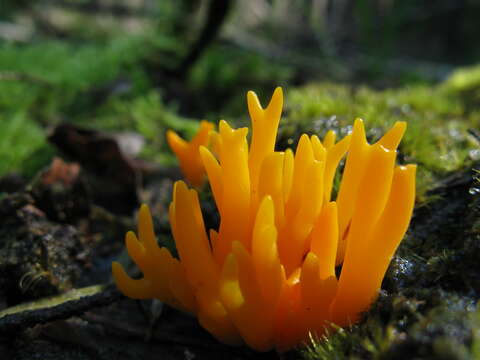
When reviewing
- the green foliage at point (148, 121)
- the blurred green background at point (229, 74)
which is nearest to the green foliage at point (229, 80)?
the blurred green background at point (229, 74)

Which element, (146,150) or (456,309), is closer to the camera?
(456,309)

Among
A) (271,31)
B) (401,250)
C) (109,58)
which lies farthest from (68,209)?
(271,31)

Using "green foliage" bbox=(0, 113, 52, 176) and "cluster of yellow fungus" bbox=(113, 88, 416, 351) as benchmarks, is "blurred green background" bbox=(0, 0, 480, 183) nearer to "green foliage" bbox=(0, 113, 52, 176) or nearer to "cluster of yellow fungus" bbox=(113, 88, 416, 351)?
"green foliage" bbox=(0, 113, 52, 176)

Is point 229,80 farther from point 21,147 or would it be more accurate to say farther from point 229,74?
point 21,147

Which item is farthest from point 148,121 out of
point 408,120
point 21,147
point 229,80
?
point 408,120

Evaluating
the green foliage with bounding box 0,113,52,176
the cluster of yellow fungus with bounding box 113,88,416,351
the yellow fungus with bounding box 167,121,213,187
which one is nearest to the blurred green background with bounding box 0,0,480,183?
the green foliage with bounding box 0,113,52,176

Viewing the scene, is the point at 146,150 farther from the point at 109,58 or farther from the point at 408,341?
the point at 408,341

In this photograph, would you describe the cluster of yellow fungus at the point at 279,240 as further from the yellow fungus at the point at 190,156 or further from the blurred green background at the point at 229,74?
the blurred green background at the point at 229,74
